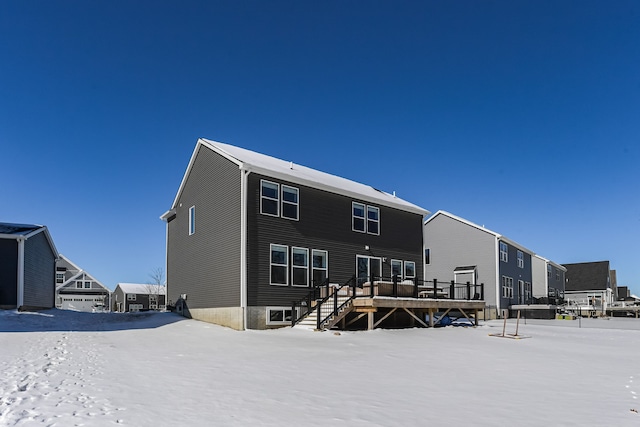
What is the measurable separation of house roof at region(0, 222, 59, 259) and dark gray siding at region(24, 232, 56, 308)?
1.13ft

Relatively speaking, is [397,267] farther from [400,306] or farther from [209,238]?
[209,238]

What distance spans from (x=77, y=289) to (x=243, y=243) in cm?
4861

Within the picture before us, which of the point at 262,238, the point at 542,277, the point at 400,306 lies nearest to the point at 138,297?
the point at 542,277

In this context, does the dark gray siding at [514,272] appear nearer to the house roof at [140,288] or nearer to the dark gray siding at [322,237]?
the dark gray siding at [322,237]

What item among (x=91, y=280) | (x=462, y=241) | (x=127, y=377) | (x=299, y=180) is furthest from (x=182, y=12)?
(x=91, y=280)

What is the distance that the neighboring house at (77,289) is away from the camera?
56812mm

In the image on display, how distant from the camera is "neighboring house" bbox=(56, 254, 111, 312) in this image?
2237 inches

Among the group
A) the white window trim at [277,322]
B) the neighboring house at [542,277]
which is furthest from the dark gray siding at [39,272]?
the neighboring house at [542,277]

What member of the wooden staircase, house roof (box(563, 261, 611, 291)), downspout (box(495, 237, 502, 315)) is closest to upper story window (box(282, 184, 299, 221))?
the wooden staircase

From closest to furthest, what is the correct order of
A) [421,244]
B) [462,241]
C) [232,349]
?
[232,349] → [421,244] → [462,241]

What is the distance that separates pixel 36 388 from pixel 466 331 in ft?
58.7

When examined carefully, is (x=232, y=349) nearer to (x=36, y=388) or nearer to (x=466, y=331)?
(x=36, y=388)

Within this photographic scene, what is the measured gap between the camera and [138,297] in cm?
7044

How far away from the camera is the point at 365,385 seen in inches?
354
